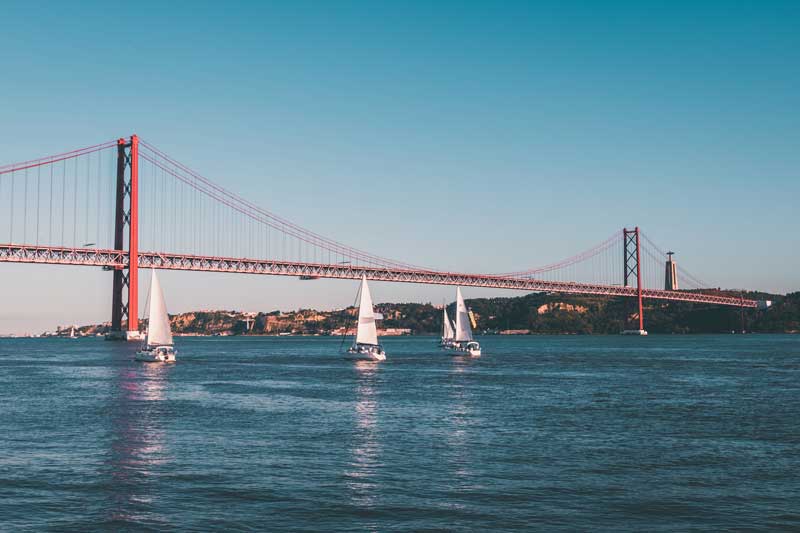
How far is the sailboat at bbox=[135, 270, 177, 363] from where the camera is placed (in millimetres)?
61562

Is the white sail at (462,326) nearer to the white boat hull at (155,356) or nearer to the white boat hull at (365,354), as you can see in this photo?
the white boat hull at (365,354)

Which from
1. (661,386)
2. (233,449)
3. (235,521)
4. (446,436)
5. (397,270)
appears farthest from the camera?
(397,270)

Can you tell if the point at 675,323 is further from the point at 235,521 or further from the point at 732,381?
the point at 235,521

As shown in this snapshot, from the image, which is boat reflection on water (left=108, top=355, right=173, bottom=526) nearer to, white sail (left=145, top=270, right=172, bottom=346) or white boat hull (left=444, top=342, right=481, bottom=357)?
white sail (left=145, top=270, right=172, bottom=346)

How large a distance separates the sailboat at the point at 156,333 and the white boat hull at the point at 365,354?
45.1ft

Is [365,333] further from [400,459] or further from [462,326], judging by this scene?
[400,459]

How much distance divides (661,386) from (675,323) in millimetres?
145143

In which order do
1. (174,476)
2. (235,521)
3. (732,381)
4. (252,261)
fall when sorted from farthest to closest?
(252,261)
(732,381)
(174,476)
(235,521)

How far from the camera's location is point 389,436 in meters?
23.0

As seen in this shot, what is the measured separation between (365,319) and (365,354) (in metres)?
3.27

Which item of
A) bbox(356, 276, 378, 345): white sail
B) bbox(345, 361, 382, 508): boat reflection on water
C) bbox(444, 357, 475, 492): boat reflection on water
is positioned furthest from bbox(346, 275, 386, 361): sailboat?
bbox(345, 361, 382, 508): boat reflection on water

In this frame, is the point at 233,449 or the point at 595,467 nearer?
the point at 595,467

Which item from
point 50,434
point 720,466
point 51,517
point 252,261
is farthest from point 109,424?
point 252,261

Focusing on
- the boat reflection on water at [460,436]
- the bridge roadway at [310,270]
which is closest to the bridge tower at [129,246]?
the bridge roadway at [310,270]
